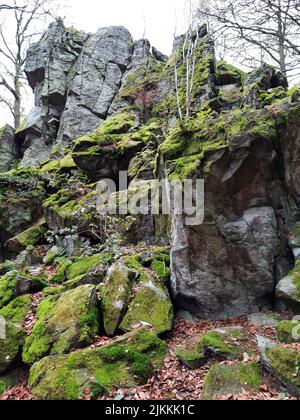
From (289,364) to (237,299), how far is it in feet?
7.29

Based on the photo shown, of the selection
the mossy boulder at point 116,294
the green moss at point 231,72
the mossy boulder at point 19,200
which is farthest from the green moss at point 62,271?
the green moss at point 231,72

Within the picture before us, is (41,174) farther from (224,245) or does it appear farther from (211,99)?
(224,245)

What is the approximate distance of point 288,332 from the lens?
4492 mm

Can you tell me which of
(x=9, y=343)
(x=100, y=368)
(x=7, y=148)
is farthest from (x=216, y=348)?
(x=7, y=148)

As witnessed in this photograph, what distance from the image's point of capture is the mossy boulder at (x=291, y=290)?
4973mm

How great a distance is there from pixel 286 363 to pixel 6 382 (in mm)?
4398

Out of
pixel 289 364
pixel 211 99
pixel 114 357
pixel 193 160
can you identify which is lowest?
pixel 114 357

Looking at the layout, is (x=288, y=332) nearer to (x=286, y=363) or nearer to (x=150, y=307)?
(x=286, y=363)

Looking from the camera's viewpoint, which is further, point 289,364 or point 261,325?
point 261,325

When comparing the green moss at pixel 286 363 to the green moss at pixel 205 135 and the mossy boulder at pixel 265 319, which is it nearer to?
the mossy boulder at pixel 265 319
